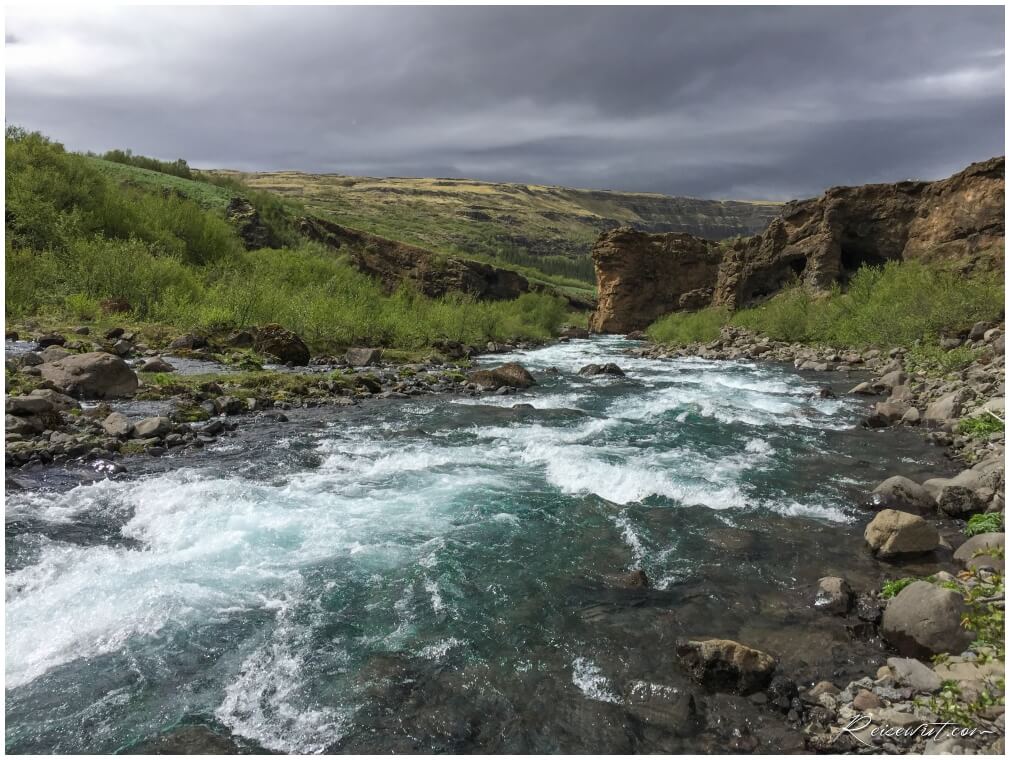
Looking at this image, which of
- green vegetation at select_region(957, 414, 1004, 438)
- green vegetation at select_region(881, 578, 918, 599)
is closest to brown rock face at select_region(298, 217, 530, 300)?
green vegetation at select_region(957, 414, 1004, 438)

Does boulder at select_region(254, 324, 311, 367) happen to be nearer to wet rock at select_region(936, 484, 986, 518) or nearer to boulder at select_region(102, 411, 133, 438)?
boulder at select_region(102, 411, 133, 438)

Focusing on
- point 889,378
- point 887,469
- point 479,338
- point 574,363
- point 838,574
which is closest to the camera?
A: point 838,574

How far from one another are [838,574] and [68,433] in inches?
537

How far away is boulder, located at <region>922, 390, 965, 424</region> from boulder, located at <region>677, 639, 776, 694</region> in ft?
37.7

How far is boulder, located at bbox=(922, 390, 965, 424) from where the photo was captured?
13.0m

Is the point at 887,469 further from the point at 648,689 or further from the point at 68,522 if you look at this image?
the point at 68,522

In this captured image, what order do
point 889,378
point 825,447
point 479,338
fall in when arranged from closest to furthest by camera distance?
point 825,447 < point 889,378 < point 479,338

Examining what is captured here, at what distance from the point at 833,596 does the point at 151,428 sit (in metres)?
12.5

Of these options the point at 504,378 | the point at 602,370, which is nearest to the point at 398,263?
the point at 602,370

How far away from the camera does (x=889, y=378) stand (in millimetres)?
19578

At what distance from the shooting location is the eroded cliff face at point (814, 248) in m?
34.6

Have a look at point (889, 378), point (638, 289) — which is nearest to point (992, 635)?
point (889, 378)

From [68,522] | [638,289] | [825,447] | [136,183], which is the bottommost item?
[68,522]

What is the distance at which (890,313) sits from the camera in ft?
86.4
